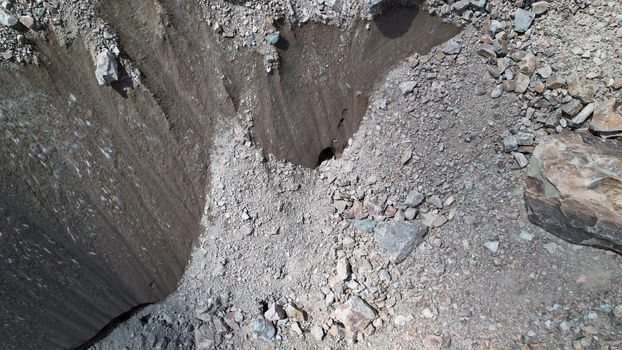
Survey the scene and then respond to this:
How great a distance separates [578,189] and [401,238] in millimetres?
982

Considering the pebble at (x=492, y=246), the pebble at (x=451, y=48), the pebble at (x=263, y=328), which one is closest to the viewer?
the pebble at (x=492, y=246)

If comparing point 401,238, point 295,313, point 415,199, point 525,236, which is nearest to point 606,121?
point 525,236

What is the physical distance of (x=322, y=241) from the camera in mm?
2750

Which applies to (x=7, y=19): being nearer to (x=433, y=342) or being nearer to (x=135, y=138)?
(x=135, y=138)

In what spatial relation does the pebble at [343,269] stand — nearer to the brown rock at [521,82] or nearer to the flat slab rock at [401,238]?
the flat slab rock at [401,238]

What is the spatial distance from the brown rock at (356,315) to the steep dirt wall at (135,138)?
0.97m

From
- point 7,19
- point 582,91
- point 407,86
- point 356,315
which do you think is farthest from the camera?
point 407,86

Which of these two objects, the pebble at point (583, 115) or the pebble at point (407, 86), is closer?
the pebble at point (583, 115)

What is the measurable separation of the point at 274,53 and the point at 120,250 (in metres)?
1.57

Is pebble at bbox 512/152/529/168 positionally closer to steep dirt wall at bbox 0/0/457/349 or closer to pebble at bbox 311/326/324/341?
steep dirt wall at bbox 0/0/457/349

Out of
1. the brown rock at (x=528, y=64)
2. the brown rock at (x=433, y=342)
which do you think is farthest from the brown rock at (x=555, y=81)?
the brown rock at (x=433, y=342)

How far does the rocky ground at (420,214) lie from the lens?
2348 millimetres

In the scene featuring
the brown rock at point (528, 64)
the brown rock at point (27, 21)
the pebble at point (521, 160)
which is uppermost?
the brown rock at point (27, 21)

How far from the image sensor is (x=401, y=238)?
262 centimetres
